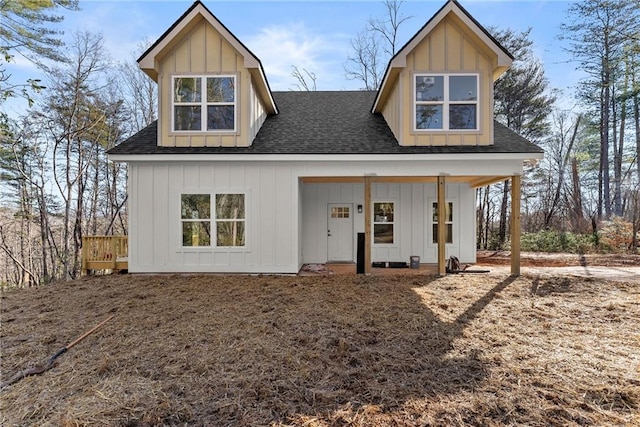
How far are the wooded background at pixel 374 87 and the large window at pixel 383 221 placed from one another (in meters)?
7.66

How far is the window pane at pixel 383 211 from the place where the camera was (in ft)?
34.0

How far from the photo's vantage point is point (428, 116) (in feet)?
27.2

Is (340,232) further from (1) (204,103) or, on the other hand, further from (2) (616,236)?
(2) (616,236)

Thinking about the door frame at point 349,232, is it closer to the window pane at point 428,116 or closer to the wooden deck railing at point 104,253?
the window pane at point 428,116

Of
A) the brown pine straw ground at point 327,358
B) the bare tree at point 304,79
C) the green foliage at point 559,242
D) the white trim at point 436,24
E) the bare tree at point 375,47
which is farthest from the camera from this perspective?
the bare tree at point 304,79

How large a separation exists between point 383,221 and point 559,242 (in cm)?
876

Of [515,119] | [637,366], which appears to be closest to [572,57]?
[515,119]

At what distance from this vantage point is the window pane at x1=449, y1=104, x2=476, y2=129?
8.20 meters

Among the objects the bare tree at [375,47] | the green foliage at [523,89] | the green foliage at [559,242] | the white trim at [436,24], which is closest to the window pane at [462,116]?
the white trim at [436,24]

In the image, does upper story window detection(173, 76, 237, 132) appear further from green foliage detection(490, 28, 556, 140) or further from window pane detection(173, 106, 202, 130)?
green foliage detection(490, 28, 556, 140)

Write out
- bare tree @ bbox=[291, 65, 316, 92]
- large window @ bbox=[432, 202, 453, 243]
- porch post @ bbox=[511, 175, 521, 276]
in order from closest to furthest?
porch post @ bbox=[511, 175, 521, 276], large window @ bbox=[432, 202, 453, 243], bare tree @ bbox=[291, 65, 316, 92]

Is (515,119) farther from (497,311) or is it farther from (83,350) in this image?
(83,350)

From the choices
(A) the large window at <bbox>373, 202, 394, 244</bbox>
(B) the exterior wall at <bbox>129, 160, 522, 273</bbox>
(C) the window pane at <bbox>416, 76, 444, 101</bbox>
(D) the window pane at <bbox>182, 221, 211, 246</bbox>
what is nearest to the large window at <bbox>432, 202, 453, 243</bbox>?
(A) the large window at <bbox>373, 202, 394, 244</bbox>

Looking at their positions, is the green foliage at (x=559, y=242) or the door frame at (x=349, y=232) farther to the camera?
Answer: the green foliage at (x=559, y=242)
